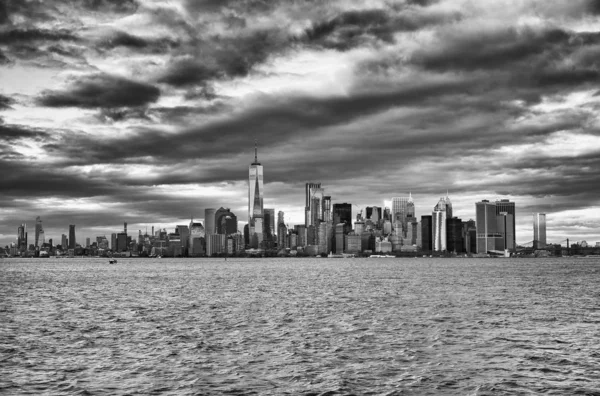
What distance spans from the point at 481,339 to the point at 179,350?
2575 cm

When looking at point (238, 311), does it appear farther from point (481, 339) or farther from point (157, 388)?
point (157, 388)

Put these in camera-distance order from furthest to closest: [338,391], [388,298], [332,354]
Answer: [388,298] → [332,354] → [338,391]

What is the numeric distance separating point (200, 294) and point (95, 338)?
5750cm

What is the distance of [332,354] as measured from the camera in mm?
48719

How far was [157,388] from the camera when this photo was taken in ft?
124

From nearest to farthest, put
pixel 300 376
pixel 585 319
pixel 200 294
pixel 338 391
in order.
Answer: pixel 338 391 → pixel 300 376 → pixel 585 319 → pixel 200 294

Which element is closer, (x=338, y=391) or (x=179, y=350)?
(x=338, y=391)

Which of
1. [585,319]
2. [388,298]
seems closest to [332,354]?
[585,319]

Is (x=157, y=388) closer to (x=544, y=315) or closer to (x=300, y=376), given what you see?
(x=300, y=376)

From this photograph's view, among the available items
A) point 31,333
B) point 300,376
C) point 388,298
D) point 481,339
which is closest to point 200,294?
point 388,298

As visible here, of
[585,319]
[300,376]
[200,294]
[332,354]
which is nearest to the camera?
[300,376]

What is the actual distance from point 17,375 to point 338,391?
2106 centimetres

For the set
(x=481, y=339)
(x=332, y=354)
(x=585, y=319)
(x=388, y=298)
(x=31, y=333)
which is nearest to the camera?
(x=332, y=354)

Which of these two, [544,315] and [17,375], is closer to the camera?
[17,375]
